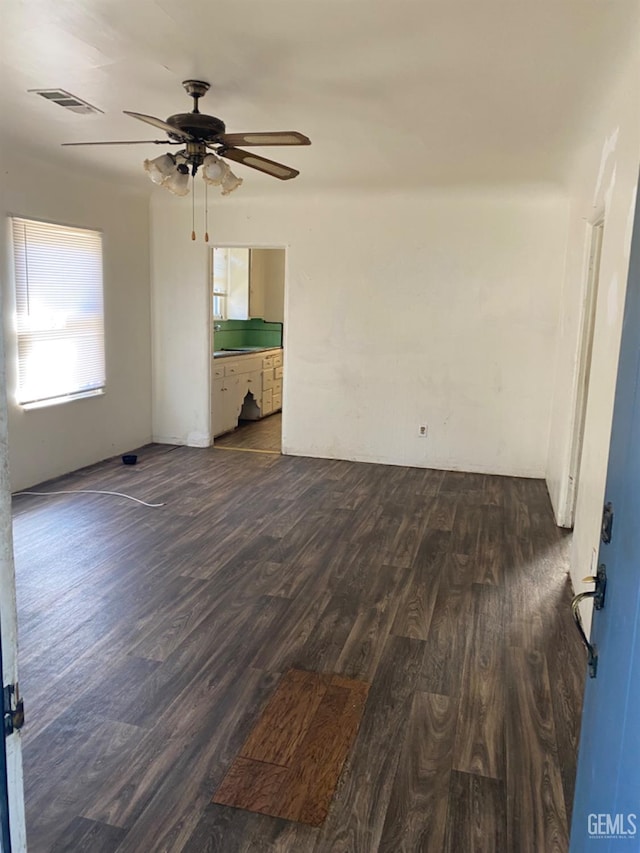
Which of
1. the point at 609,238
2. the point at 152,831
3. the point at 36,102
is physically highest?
the point at 36,102

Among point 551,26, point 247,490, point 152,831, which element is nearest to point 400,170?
point 551,26

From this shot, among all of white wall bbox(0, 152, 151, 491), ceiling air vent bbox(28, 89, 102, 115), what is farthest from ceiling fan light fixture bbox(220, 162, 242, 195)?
white wall bbox(0, 152, 151, 491)

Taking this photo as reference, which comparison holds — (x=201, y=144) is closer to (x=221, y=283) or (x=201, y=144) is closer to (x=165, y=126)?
(x=165, y=126)

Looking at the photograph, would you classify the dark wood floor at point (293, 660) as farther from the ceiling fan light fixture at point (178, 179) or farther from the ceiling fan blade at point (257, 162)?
the ceiling fan blade at point (257, 162)

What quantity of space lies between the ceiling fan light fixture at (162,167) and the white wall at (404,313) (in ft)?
8.18

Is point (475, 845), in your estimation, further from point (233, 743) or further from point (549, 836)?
point (233, 743)

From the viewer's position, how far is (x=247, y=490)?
5.02m

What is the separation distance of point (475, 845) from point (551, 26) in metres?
2.75

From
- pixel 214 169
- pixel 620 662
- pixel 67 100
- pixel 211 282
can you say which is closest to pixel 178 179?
pixel 214 169

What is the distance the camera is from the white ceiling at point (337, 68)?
89.2 inches

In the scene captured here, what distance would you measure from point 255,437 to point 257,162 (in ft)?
13.5

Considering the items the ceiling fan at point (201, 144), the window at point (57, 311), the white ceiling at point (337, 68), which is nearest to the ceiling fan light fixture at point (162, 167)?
the ceiling fan at point (201, 144)

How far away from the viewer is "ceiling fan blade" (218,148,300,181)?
3.12 meters

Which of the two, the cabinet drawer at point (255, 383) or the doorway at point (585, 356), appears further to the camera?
the cabinet drawer at point (255, 383)
